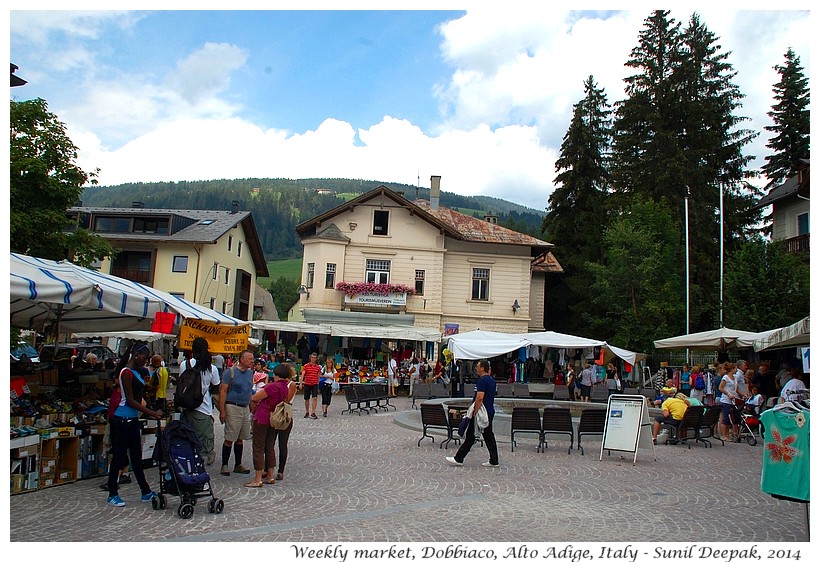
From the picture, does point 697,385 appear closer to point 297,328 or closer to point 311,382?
point 311,382

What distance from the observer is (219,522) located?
6.78 m

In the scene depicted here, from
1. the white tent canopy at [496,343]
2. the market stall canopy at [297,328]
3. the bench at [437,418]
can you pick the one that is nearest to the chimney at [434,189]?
the market stall canopy at [297,328]

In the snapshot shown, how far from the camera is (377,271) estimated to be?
3653cm

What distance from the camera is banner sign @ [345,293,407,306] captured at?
35281 mm

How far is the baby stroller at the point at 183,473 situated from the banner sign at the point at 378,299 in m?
27.9

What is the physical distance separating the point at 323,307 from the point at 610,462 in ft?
83.3

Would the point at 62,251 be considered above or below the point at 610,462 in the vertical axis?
above

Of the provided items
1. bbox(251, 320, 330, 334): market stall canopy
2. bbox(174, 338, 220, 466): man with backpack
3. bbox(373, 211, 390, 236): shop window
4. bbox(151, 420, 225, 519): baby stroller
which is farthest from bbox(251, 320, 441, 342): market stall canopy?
bbox(151, 420, 225, 519): baby stroller

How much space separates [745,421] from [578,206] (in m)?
28.2

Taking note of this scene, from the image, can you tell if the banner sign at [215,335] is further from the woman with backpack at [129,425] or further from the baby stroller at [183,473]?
the baby stroller at [183,473]

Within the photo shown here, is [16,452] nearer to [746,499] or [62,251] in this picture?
[746,499]

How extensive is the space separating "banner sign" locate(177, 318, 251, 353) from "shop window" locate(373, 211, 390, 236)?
25518 mm

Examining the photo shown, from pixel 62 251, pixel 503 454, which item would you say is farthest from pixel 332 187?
pixel 503 454

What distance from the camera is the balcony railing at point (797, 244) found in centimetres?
2978
